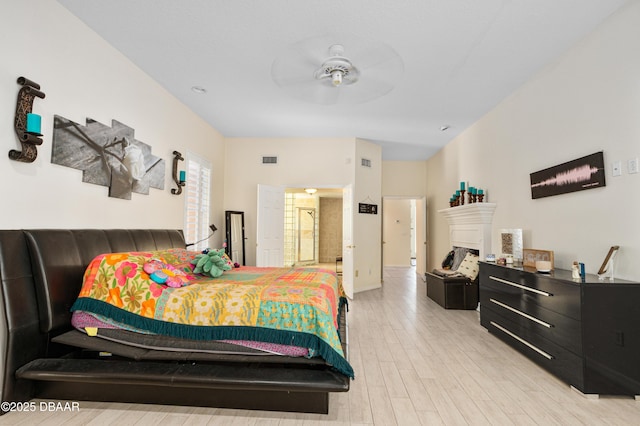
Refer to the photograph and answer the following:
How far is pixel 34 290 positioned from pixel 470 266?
5.19 meters

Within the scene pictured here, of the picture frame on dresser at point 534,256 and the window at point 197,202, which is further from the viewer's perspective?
the window at point 197,202

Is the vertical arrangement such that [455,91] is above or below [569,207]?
above

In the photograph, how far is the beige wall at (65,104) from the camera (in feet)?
7.09

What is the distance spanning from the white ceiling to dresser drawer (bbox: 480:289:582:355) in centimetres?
243

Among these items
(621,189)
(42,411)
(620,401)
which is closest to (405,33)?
(621,189)

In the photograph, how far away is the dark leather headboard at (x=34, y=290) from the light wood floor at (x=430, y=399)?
0.36 metres

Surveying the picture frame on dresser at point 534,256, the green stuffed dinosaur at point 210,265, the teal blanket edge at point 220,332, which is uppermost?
the picture frame on dresser at point 534,256

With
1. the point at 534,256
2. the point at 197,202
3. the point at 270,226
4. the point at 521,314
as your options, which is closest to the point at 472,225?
the point at 534,256

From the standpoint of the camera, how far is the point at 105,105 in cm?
Answer: 303

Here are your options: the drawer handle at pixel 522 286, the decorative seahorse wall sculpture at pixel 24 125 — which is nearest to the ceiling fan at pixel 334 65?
the decorative seahorse wall sculpture at pixel 24 125

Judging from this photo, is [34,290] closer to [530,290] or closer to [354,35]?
[354,35]

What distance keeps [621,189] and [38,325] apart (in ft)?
14.5

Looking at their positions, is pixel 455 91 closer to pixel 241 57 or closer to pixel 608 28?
pixel 608 28

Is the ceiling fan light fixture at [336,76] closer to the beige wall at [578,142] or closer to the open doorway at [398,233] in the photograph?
the beige wall at [578,142]
